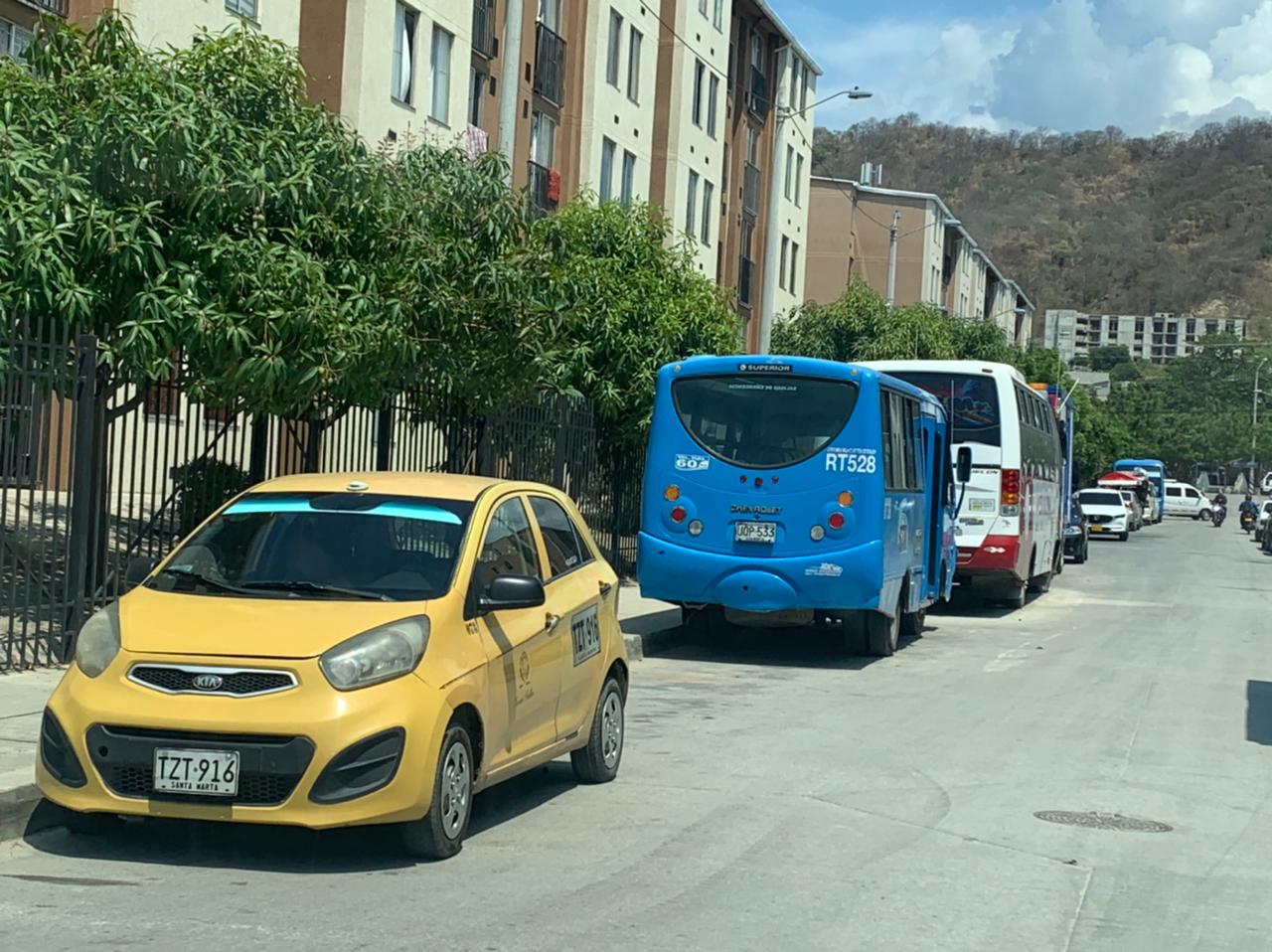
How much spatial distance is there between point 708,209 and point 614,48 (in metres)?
8.70

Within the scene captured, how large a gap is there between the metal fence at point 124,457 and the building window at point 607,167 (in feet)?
61.4

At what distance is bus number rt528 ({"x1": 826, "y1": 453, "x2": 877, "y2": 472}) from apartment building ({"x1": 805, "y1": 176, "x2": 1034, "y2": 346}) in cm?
5244

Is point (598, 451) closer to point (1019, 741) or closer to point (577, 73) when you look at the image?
point (1019, 741)

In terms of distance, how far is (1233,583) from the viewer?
35594 mm

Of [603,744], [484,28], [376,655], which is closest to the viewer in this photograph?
[376,655]

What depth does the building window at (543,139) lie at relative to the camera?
37.9 metres

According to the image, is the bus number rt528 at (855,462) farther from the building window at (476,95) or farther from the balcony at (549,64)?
the balcony at (549,64)

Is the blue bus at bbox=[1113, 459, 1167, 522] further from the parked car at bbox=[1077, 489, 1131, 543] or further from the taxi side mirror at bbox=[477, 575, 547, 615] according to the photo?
the taxi side mirror at bbox=[477, 575, 547, 615]

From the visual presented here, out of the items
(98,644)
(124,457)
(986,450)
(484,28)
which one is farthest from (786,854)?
(484,28)

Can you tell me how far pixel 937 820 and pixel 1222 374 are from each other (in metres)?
170

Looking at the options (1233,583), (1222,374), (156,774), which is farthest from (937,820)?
(1222,374)

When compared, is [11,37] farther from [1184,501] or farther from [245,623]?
[1184,501]

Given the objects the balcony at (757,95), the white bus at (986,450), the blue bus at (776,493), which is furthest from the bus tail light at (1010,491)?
the balcony at (757,95)

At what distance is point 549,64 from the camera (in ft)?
125
